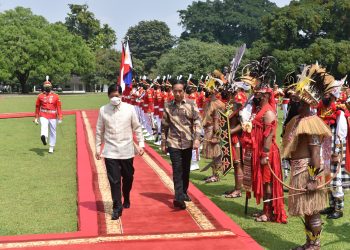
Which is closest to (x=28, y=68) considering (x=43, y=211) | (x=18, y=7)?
(x=18, y=7)

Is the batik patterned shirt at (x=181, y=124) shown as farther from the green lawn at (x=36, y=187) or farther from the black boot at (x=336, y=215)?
the black boot at (x=336, y=215)

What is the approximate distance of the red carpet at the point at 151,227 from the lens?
5.34m

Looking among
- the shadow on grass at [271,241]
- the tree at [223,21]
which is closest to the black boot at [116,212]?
the shadow on grass at [271,241]

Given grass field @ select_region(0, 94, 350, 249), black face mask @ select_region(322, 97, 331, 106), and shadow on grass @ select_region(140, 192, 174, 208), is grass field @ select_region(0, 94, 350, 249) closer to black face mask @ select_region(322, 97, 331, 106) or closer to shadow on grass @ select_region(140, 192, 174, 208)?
shadow on grass @ select_region(140, 192, 174, 208)

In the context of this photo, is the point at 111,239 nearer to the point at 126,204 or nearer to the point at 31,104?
Answer: the point at 126,204

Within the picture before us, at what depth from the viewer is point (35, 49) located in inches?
2317

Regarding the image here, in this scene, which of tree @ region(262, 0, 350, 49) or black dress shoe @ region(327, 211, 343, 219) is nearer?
black dress shoe @ region(327, 211, 343, 219)

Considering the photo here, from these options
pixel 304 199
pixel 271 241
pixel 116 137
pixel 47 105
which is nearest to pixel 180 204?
pixel 116 137

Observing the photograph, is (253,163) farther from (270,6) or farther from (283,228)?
(270,6)

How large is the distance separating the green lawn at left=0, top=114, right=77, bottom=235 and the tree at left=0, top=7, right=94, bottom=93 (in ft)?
150

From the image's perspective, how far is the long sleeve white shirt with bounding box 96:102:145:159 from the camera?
655cm

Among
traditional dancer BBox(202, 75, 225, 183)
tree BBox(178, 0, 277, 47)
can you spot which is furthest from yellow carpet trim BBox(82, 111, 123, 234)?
tree BBox(178, 0, 277, 47)

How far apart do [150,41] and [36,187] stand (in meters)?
91.0

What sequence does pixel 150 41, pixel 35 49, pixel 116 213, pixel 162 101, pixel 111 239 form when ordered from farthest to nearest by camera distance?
1. pixel 150 41
2. pixel 35 49
3. pixel 162 101
4. pixel 116 213
5. pixel 111 239
